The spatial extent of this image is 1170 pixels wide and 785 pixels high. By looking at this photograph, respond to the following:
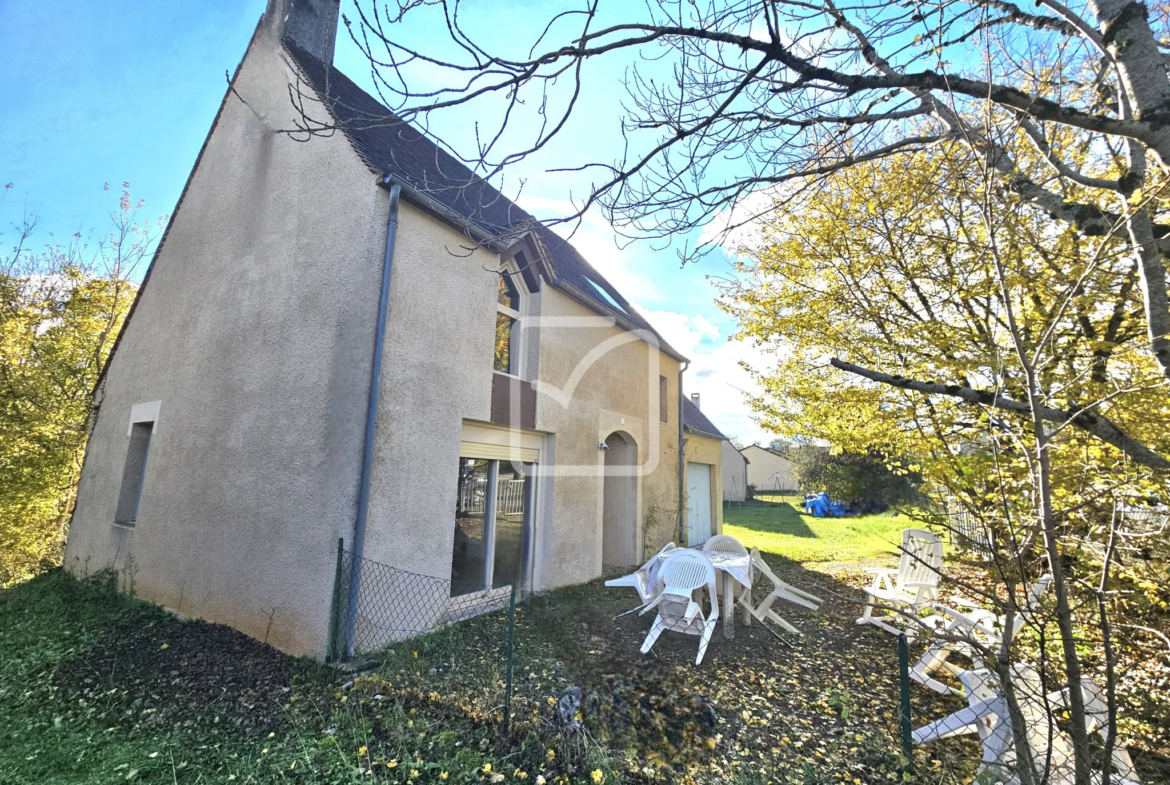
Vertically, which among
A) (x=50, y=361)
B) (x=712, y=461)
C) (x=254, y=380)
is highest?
(x=50, y=361)

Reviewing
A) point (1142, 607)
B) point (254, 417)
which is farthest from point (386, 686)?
point (1142, 607)

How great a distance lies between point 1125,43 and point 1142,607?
5.30m

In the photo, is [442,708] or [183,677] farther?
[183,677]

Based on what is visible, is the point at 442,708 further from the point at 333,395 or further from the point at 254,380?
the point at 254,380

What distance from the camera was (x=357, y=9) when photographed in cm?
264

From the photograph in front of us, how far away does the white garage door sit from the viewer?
1428 cm

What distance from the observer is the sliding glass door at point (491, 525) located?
699cm

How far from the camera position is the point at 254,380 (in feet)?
21.8

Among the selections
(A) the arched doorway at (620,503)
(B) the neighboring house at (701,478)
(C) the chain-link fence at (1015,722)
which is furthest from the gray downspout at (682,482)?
(C) the chain-link fence at (1015,722)

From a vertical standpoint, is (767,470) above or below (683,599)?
above

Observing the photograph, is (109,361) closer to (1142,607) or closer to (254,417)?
(254,417)

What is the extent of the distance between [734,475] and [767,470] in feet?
32.3

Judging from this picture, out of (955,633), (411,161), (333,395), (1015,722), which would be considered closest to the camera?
(1015,722)

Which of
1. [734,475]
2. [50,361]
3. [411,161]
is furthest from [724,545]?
[734,475]
